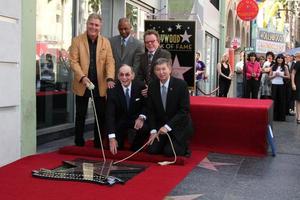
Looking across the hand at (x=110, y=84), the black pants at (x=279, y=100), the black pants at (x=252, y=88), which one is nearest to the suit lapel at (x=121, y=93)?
the hand at (x=110, y=84)

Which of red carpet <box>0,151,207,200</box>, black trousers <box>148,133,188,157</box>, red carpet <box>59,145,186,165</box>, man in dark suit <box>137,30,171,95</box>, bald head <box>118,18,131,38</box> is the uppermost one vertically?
bald head <box>118,18,131,38</box>

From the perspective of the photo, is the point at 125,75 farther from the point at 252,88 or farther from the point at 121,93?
the point at 252,88

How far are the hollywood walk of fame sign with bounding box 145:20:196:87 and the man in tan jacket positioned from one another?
3.45 metres

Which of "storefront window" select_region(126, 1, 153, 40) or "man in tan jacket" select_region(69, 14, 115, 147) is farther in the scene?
"storefront window" select_region(126, 1, 153, 40)

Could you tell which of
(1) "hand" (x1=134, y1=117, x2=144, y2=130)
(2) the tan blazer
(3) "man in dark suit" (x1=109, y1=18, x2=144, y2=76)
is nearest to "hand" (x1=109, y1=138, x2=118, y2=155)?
(1) "hand" (x1=134, y1=117, x2=144, y2=130)

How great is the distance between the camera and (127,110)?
22.9 ft

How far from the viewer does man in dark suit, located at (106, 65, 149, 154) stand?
675 cm

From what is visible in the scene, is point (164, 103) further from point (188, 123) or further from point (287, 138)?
point (287, 138)

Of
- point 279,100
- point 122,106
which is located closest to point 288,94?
point 279,100

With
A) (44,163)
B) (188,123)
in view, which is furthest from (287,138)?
(44,163)

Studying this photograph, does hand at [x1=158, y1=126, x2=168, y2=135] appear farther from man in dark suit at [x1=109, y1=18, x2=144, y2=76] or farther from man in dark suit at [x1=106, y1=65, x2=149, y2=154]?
man in dark suit at [x1=109, y1=18, x2=144, y2=76]

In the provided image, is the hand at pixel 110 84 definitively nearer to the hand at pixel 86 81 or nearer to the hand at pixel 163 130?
the hand at pixel 86 81

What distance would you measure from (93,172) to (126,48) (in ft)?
8.71

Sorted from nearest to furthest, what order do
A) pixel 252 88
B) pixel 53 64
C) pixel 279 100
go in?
1. pixel 53 64
2. pixel 279 100
3. pixel 252 88
